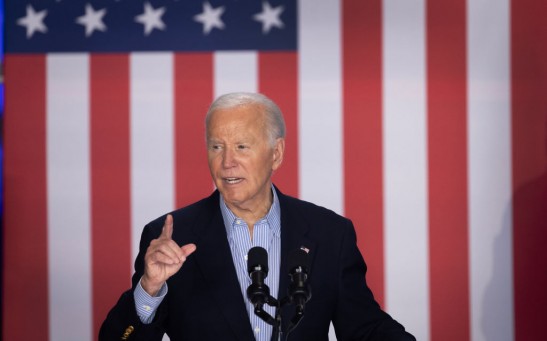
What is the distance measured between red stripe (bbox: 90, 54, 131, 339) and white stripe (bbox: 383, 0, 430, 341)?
1.15 meters

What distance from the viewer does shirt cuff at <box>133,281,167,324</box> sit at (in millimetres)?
1745

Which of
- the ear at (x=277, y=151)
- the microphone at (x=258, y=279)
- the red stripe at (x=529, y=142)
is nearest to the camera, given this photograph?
the microphone at (x=258, y=279)

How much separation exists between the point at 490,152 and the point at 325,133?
2.37 feet

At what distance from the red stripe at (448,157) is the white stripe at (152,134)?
1.15 m

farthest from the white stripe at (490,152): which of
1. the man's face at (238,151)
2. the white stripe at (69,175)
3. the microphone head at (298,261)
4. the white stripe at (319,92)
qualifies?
the microphone head at (298,261)

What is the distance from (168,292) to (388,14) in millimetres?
1866

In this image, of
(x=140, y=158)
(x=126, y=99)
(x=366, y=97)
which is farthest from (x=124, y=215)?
(x=366, y=97)

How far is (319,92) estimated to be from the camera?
3305mm

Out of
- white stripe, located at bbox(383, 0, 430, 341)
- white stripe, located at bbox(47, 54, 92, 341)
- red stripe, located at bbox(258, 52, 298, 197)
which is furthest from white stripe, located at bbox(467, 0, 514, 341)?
white stripe, located at bbox(47, 54, 92, 341)

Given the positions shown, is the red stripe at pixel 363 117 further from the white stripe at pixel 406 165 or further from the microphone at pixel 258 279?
the microphone at pixel 258 279

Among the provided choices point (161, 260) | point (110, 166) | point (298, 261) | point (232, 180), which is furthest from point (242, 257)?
point (110, 166)

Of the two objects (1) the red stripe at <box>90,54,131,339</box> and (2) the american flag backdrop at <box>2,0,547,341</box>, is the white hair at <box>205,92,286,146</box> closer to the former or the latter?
(2) the american flag backdrop at <box>2,0,547,341</box>

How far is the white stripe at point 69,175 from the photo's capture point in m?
3.35

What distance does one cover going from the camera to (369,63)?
3.30m
